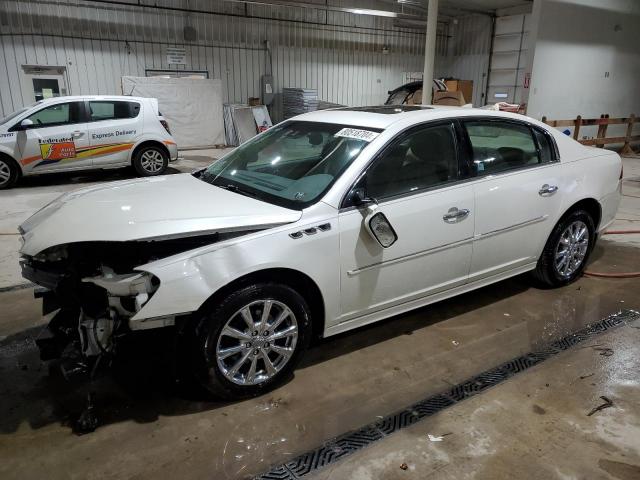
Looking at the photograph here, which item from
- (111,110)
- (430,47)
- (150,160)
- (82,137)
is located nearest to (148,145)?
(150,160)

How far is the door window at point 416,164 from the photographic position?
289cm

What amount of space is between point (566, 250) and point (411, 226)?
6.13 ft

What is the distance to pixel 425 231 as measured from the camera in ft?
9.88

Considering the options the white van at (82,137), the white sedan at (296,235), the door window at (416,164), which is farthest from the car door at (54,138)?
the door window at (416,164)

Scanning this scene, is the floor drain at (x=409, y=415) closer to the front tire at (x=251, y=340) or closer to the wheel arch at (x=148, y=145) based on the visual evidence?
the front tire at (x=251, y=340)

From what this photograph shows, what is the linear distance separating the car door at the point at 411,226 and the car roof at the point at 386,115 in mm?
90

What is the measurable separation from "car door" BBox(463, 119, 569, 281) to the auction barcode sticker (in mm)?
774

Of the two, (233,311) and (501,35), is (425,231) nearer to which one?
(233,311)

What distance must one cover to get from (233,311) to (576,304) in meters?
2.90

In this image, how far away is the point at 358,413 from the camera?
259 centimetres

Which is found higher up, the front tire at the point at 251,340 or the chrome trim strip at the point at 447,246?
the chrome trim strip at the point at 447,246

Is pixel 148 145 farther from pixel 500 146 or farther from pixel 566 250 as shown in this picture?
pixel 566 250

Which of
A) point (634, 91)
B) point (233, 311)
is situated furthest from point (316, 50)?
point (233, 311)

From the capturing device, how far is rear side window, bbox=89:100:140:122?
8557 millimetres
